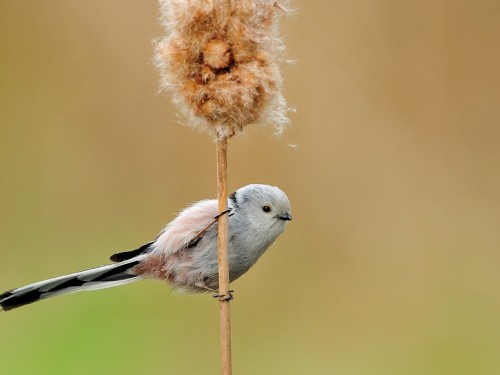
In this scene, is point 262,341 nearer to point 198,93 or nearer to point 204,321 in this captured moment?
Result: point 204,321

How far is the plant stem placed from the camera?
4.23 ft

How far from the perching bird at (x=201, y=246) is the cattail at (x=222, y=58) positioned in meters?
0.50

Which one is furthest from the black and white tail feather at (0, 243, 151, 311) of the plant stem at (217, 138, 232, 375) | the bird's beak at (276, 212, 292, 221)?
the plant stem at (217, 138, 232, 375)

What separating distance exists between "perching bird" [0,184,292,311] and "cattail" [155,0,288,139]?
1.65 ft

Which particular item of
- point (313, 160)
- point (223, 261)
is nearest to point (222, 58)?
point (223, 261)

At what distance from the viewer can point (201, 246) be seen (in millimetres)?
1925

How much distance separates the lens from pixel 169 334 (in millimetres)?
2688

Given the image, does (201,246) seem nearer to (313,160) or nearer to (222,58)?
(222,58)

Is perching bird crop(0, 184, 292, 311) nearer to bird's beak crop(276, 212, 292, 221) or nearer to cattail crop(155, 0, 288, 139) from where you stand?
bird's beak crop(276, 212, 292, 221)

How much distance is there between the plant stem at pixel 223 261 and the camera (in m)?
1.29

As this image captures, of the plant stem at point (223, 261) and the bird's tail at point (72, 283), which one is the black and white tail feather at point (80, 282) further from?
the plant stem at point (223, 261)

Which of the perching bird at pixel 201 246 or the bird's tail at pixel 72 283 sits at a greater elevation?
the perching bird at pixel 201 246

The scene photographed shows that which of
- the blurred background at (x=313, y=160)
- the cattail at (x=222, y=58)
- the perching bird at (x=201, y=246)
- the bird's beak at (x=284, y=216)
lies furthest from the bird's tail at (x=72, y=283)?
the blurred background at (x=313, y=160)

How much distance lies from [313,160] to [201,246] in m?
1.28
